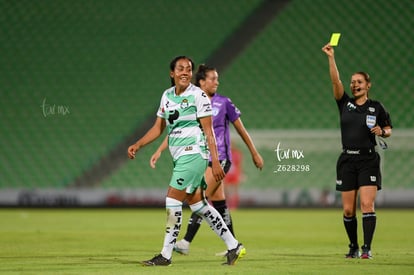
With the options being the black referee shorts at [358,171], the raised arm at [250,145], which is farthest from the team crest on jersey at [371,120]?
the raised arm at [250,145]

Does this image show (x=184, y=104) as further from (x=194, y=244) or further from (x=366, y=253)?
(x=194, y=244)

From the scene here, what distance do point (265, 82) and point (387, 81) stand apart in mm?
3039

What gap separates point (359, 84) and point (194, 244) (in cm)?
312

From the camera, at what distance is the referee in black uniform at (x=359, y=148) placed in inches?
326

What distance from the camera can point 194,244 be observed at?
10102mm

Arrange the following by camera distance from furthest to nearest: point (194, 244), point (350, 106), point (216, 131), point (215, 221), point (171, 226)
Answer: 1. point (194, 244)
2. point (216, 131)
3. point (350, 106)
4. point (215, 221)
5. point (171, 226)

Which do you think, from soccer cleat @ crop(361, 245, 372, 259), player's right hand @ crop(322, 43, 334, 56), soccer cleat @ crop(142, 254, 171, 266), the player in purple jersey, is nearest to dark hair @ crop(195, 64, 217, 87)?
the player in purple jersey

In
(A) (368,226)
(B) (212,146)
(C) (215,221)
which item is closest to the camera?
(B) (212,146)

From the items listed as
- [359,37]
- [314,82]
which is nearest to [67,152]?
[314,82]

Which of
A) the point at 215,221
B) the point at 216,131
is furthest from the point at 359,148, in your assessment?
the point at 215,221

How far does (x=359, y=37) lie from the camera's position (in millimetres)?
20547

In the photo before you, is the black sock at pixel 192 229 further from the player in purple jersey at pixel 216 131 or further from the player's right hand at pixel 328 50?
the player's right hand at pixel 328 50

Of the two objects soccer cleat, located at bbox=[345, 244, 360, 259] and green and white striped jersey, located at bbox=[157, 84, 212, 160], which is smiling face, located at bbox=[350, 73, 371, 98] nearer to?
soccer cleat, located at bbox=[345, 244, 360, 259]

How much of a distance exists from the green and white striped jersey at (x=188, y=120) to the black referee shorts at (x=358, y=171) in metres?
1.91
